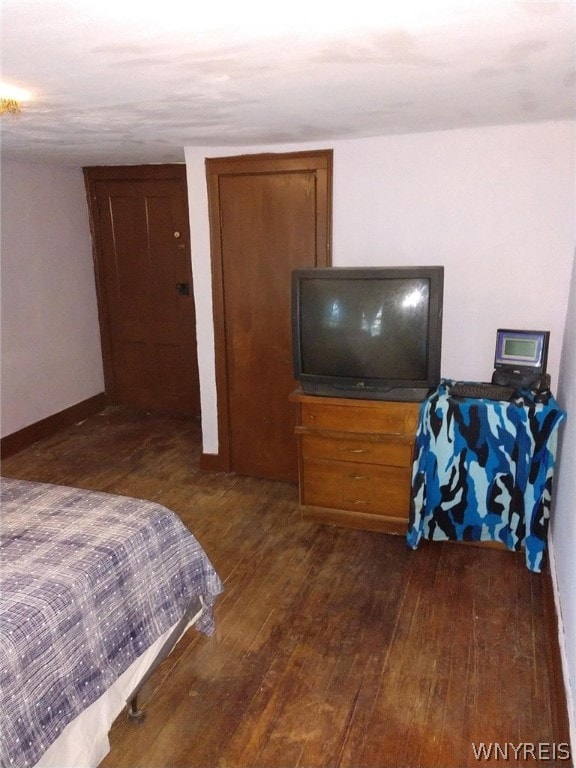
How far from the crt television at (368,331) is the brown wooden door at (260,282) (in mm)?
469

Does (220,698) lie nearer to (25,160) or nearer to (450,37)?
(450,37)

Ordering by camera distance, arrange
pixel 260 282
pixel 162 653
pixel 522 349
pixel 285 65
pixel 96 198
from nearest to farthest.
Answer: pixel 285 65
pixel 162 653
pixel 522 349
pixel 260 282
pixel 96 198

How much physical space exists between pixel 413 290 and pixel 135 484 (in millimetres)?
2208

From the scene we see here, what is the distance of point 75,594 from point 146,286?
366 centimetres

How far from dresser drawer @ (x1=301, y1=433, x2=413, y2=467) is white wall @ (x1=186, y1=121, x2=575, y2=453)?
2.08 feet

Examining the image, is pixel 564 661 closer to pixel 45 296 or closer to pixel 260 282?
pixel 260 282

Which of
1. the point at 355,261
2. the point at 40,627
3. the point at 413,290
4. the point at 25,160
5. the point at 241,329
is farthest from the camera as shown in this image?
the point at 25,160

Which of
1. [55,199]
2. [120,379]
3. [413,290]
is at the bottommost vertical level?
[120,379]

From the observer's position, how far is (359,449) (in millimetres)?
3068

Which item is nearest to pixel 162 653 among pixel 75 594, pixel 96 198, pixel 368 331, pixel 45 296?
pixel 75 594

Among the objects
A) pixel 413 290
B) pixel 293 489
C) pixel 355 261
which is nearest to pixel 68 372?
pixel 293 489

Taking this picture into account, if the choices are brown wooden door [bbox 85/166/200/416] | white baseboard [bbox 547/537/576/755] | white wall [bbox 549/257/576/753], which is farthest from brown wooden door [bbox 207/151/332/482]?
white baseboard [bbox 547/537/576/755]

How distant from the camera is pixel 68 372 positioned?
4.88 m

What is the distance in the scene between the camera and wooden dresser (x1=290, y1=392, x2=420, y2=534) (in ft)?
9.78
